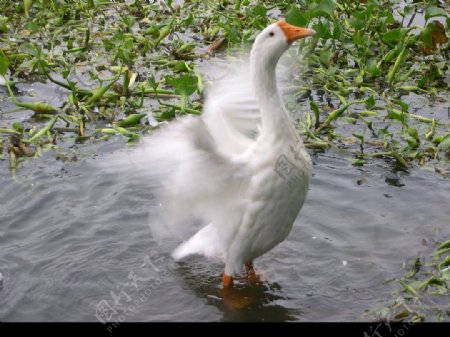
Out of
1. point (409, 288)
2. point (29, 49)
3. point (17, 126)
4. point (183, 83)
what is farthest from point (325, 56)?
point (409, 288)

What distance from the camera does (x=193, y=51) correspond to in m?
10.8

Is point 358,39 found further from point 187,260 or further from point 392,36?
point 187,260

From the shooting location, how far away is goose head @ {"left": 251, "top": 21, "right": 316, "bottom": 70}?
5.77 metres

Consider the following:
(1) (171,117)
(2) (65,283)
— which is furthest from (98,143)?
(2) (65,283)

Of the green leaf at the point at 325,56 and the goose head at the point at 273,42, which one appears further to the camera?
the green leaf at the point at 325,56

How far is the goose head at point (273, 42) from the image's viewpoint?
18.9 ft

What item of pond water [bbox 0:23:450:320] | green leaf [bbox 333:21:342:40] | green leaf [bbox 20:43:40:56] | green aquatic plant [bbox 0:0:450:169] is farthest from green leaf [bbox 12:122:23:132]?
green leaf [bbox 333:21:342:40]

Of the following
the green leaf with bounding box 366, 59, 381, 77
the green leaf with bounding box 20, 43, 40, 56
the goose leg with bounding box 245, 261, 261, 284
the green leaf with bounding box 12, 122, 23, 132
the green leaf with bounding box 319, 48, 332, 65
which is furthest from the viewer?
the green leaf with bounding box 319, 48, 332, 65

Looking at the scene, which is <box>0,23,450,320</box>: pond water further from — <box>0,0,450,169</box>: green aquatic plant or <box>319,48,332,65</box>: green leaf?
<box>319,48,332,65</box>: green leaf

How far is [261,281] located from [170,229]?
3.58 ft

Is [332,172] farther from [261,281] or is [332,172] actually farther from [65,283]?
[65,283]

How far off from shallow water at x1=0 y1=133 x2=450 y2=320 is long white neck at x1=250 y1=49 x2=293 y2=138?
142 centimetres

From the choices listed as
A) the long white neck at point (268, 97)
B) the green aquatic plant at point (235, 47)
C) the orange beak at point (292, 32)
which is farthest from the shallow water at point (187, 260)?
the orange beak at point (292, 32)

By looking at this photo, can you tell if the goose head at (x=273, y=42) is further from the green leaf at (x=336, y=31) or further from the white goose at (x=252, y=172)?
the green leaf at (x=336, y=31)
